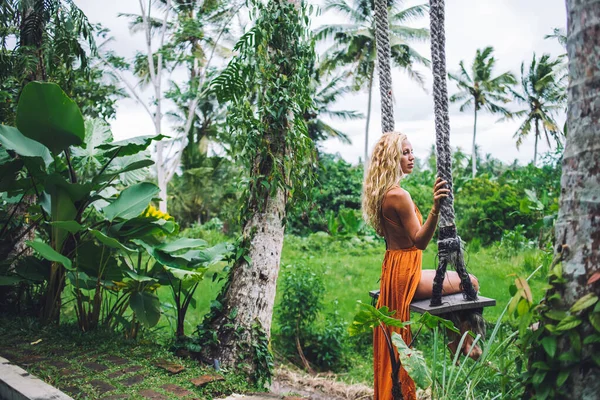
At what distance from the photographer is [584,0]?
1551 mm

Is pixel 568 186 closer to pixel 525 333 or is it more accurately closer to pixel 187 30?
pixel 525 333

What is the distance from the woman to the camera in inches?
105

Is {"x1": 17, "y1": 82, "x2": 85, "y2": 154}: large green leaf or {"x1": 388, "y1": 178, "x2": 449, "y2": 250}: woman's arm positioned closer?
{"x1": 388, "y1": 178, "x2": 449, "y2": 250}: woman's arm

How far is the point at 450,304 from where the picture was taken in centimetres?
250

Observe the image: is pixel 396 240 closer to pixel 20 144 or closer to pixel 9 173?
pixel 20 144

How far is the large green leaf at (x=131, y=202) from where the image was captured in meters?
3.75

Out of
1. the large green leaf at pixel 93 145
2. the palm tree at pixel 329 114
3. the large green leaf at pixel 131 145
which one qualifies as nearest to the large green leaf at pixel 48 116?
the large green leaf at pixel 131 145

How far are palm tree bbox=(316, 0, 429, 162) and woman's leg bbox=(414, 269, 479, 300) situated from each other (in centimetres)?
1876

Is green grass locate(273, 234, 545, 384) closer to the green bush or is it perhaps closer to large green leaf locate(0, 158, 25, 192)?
the green bush

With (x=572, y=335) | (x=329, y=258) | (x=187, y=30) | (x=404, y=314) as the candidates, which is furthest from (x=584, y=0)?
(x=187, y=30)

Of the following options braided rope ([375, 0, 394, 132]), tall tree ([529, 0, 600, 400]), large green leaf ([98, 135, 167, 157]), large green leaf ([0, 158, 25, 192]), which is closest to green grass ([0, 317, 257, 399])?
large green leaf ([0, 158, 25, 192])

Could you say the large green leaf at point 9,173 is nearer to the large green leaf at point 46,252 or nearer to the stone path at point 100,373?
the large green leaf at point 46,252

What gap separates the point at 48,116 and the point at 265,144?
1.61 metres

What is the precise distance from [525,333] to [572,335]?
0.53 feet
